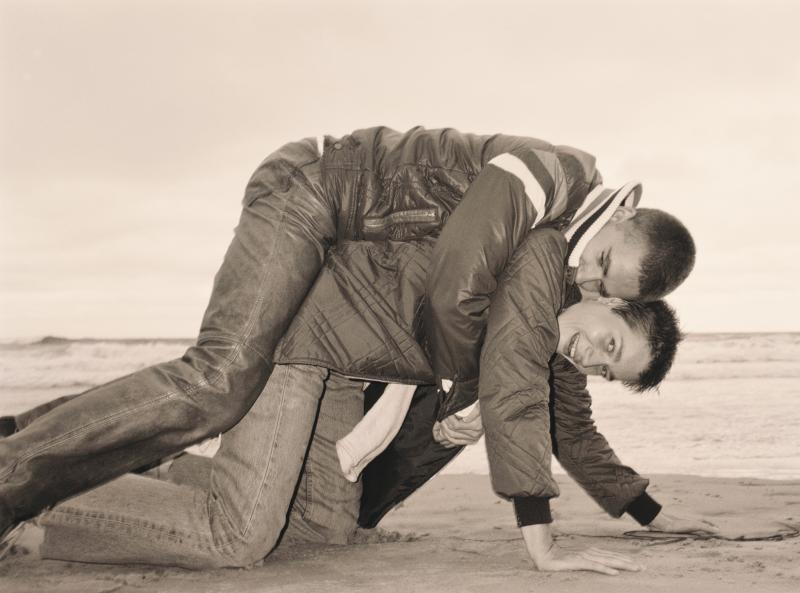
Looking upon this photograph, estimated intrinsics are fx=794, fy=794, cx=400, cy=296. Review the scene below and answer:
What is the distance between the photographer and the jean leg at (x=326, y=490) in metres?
2.90

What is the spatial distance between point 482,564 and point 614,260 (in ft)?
3.44

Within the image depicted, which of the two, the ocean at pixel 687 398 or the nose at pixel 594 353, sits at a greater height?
the nose at pixel 594 353

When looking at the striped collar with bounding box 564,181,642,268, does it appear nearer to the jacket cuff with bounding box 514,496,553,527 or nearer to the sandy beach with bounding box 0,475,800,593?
the jacket cuff with bounding box 514,496,553,527

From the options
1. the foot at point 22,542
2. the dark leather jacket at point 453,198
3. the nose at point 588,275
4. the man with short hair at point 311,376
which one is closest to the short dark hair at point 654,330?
the man with short hair at point 311,376

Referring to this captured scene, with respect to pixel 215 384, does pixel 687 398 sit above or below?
below

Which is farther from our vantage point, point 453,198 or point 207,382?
point 453,198

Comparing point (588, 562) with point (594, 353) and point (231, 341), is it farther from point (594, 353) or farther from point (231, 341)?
point (231, 341)

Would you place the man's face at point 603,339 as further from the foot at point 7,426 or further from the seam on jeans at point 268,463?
the foot at point 7,426

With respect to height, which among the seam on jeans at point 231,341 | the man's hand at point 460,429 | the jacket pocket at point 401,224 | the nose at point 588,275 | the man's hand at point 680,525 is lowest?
the man's hand at point 680,525

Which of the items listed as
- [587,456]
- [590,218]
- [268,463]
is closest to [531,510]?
[587,456]

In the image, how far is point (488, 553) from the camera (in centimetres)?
270

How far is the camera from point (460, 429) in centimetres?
269

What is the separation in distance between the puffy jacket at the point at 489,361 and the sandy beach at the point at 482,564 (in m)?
0.25

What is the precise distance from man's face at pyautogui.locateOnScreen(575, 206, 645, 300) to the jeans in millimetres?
850
